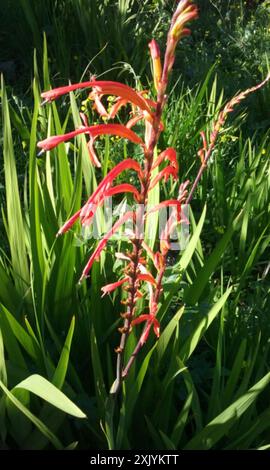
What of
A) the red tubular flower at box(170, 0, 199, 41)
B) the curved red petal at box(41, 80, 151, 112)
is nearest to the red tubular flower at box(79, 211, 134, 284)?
the curved red petal at box(41, 80, 151, 112)

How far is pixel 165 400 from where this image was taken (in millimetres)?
1417

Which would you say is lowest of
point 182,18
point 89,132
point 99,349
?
point 99,349

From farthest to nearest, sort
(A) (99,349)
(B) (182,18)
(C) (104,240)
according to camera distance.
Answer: (A) (99,349)
(C) (104,240)
(B) (182,18)

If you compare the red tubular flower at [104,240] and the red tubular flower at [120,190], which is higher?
the red tubular flower at [120,190]

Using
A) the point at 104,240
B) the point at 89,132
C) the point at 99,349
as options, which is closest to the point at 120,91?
the point at 89,132

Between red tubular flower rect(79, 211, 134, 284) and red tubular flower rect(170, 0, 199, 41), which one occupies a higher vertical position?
red tubular flower rect(170, 0, 199, 41)

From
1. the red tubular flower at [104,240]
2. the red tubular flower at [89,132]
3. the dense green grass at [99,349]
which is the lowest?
the dense green grass at [99,349]

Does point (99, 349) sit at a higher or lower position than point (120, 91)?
lower

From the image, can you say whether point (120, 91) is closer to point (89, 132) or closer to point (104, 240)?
point (89, 132)

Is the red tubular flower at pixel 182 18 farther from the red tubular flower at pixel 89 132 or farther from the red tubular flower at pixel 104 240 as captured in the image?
the red tubular flower at pixel 104 240

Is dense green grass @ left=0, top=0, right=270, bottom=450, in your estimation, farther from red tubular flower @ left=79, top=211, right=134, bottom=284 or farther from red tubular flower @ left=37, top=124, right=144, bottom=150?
red tubular flower @ left=37, top=124, right=144, bottom=150

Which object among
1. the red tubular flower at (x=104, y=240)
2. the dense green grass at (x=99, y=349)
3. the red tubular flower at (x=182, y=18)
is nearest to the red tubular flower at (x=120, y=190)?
the red tubular flower at (x=104, y=240)
